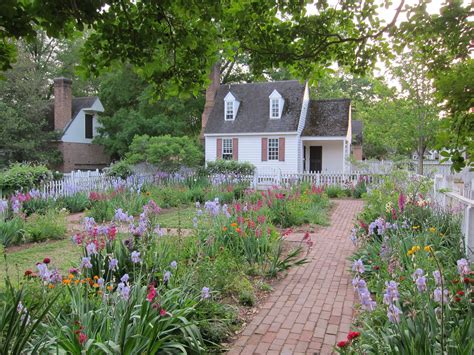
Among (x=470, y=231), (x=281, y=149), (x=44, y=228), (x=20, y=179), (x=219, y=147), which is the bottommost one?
(x=44, y=228)

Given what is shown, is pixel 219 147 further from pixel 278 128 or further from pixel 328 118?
pixel 328 118

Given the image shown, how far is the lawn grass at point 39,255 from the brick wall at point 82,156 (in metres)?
20.8

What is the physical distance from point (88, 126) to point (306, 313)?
28.7m

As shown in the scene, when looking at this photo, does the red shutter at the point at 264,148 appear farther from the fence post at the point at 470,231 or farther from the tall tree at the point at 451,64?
the tall tree at the point at 451,64

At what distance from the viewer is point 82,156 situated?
29.7m

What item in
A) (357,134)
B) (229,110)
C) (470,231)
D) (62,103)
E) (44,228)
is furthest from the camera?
(357,134)

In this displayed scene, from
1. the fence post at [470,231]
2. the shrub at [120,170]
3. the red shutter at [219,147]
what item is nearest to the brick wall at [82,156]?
the red shutter at [219,147]

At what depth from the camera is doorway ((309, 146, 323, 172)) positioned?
27.8 m

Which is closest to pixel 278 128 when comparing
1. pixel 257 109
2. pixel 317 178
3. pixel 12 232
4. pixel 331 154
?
pixel 257 109

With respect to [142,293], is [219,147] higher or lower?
higher

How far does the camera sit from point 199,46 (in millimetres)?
3338

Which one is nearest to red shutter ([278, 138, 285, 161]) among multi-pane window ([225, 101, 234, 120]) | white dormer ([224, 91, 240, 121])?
white dormer ([224, 91, 240, 121])

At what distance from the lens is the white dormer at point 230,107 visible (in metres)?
27.5

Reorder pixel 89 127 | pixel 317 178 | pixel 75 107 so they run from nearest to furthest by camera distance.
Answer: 1. pixel 317 178
2. pixel 75 107
3. pixel 89 127
